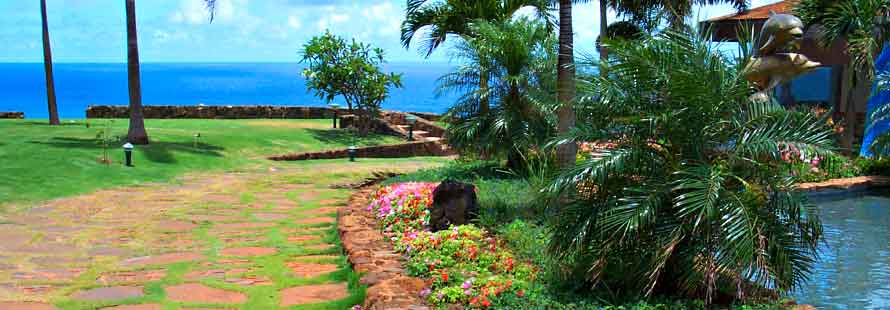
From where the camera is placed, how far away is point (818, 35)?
2075 centimetres

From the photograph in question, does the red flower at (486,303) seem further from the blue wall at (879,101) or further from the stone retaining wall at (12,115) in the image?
the stone retaining wall at (12,115)

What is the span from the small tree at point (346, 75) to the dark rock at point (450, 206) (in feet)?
60.2

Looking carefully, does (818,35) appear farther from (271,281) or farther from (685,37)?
(271,281)

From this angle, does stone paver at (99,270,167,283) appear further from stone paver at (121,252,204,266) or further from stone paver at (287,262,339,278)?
stone paver at (287,262,339,278)

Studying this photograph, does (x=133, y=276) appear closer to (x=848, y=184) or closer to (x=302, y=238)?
(x=302, y=238)

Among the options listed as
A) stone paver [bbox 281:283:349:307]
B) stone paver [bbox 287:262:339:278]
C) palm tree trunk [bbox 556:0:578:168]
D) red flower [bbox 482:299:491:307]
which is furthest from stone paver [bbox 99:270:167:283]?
palm tree trunk [bbox 556:0:578:168]

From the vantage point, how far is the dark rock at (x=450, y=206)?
28.7 feet

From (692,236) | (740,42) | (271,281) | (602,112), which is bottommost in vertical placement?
(271,281)

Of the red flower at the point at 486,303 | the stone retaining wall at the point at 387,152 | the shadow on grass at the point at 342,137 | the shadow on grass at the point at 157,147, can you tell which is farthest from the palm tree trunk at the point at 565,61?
the shadow on grass at the point at 342,137

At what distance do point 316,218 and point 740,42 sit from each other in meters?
6.19

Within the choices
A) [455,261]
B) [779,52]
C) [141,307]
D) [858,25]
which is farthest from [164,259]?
[858,25]

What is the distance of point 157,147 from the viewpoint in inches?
724

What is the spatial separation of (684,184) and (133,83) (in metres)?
16.1

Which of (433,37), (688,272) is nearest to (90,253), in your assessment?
(688,272)
